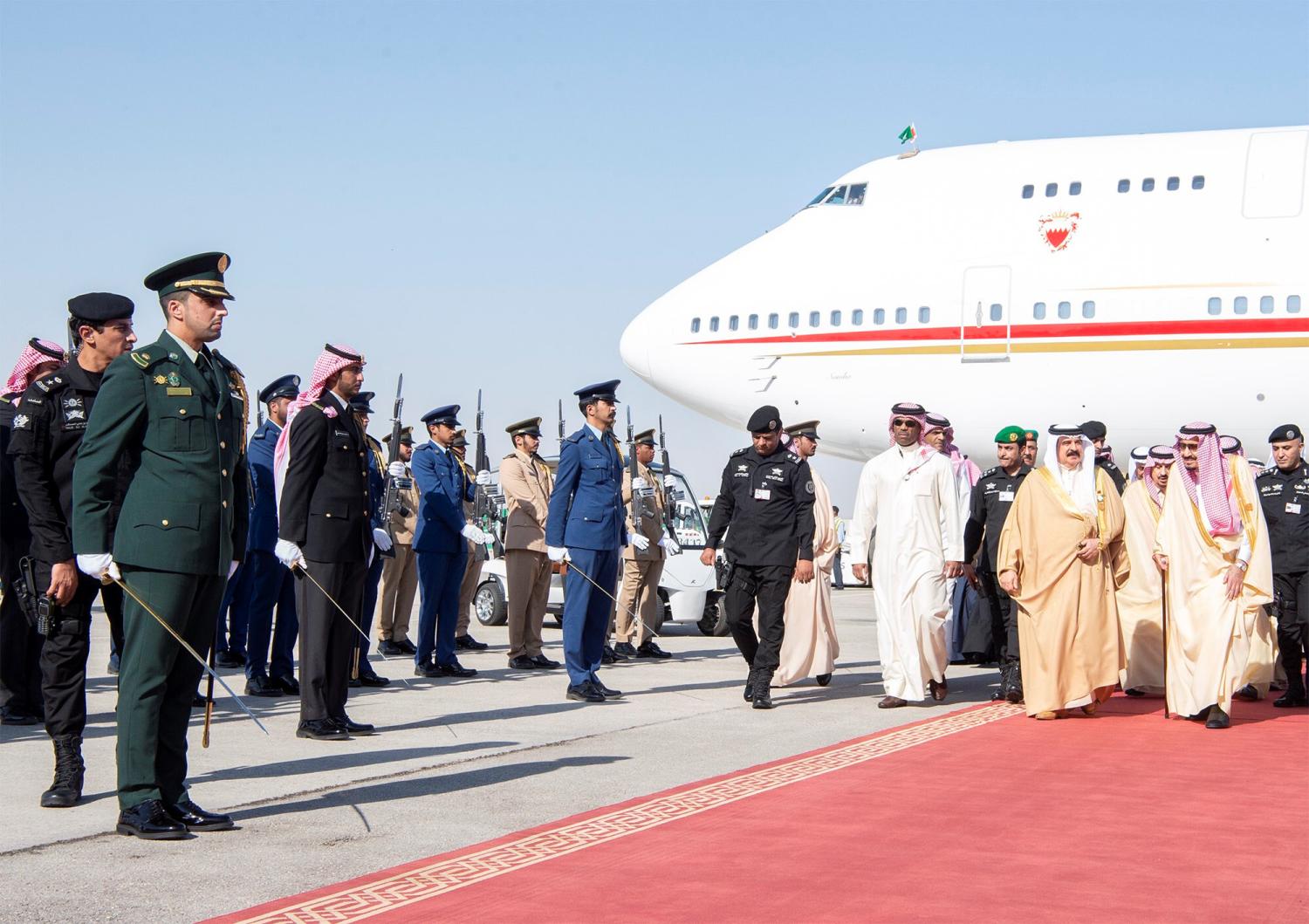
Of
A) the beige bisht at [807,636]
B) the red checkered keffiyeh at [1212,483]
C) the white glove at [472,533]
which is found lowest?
the beige bisht at [807,636]

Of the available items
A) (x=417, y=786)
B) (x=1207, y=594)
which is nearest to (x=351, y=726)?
(x=417, y=786)

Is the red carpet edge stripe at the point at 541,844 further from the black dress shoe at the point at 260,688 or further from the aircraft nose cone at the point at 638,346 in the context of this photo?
the aircraft nose cone at the point at 638,346

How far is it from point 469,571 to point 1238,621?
21.1 ft

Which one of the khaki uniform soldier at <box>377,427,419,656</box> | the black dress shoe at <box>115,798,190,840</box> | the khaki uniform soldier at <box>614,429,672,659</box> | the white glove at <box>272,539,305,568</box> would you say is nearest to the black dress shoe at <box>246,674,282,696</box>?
the white glove at <box>272,539,305,568</box>

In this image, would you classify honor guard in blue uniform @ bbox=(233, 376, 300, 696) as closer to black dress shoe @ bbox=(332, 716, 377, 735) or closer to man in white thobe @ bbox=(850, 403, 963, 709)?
black dress shoe @ bbox=(332, 716, 377, 735)

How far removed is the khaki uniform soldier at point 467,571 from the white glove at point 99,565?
627cm

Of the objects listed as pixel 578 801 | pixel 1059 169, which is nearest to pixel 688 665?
pixel 578 801

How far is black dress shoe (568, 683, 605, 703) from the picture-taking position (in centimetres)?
924

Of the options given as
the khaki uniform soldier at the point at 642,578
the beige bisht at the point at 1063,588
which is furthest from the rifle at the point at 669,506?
the beige bisht at the point at 1063,588

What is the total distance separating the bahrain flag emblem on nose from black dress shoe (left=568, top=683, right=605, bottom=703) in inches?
388

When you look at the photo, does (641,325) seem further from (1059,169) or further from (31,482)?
(31,482)

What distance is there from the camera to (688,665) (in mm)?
11859

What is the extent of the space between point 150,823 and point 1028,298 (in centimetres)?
1370

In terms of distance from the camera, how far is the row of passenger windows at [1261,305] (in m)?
15.8
